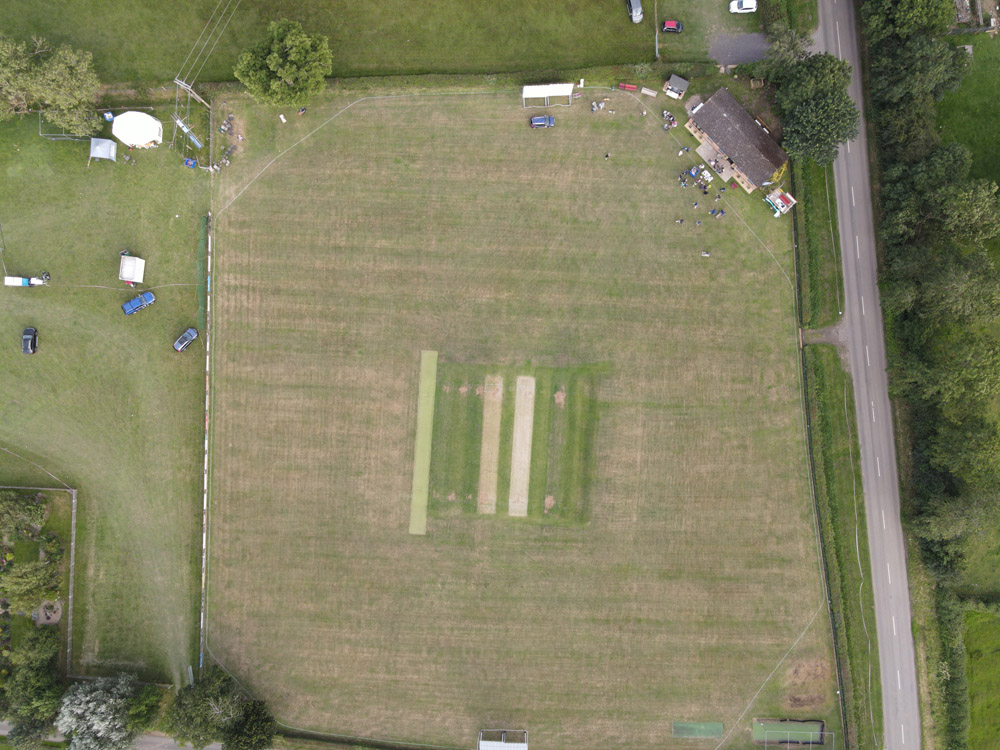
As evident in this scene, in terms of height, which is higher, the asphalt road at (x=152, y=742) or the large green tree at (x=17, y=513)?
the large green tree at (x=17, y=513)

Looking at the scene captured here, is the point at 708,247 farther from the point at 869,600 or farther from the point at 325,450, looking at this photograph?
the point at 325,450

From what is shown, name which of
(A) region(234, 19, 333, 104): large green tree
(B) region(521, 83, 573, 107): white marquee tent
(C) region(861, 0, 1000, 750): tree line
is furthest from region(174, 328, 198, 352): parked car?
(C) region(861, 0, 1000, 750): tree line

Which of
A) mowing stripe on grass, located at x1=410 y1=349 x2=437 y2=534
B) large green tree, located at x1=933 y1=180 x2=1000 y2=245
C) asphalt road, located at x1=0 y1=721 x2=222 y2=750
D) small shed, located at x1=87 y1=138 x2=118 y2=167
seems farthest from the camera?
mowing stripe on grass, located at x1=410 y1=349 x2=437 y2=534

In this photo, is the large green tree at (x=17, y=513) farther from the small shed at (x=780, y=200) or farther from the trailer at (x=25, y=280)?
the small shed at (x=780, y=200)

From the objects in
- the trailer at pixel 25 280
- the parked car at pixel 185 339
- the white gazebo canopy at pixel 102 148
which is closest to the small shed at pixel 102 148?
the white gazebo canopy at pixel 102 148

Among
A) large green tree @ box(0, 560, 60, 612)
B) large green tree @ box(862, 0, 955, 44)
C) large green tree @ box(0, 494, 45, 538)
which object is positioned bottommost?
large green tree @ box(0, 560, 60, 612)

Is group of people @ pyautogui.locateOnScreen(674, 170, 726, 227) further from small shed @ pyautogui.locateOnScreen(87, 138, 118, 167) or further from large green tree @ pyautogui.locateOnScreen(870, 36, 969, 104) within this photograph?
small shed @ pyautogui.locateOnScreen(87, 138, 118, 167)

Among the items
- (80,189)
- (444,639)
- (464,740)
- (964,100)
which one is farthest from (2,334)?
(964,100)
